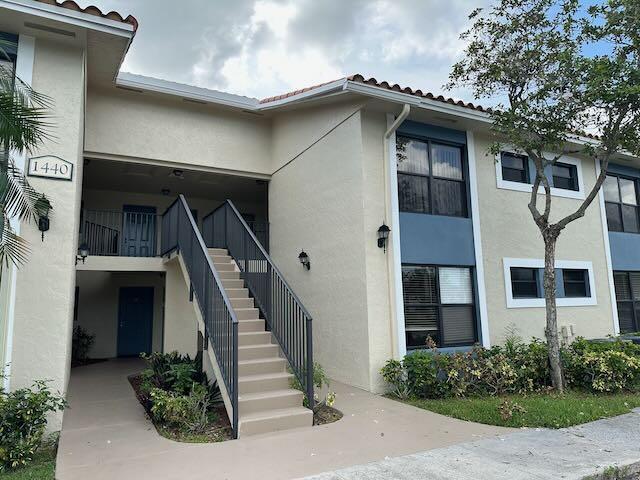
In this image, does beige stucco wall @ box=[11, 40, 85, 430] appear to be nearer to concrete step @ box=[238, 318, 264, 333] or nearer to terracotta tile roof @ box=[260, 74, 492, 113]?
concrete step @ box=[238, 318, 264, 333]

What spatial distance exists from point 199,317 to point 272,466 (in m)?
3.23

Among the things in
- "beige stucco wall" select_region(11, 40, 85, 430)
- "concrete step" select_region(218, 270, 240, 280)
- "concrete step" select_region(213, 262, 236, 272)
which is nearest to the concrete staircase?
"concrete step" select_region(218, 270, 240, 280)

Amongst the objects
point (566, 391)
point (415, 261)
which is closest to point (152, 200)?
point (415, 261)

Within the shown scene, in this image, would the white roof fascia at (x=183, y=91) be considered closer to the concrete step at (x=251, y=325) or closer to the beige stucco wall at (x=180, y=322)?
the beige stucco wall at (x=180, y=322)

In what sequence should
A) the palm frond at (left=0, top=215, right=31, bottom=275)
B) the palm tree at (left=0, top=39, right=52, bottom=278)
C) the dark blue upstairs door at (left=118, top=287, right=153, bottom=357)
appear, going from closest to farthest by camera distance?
1. the palm tree at (left=0, top=39, right=52, bottom=278)
2. the palm frond at (left=0, top=215, right=31, bottom=275)
3. the dark blue upstairs door at (left=118, top=287, right=153, bottom=357)

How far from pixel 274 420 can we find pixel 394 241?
13.0 ft

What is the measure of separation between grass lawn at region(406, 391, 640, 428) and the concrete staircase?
219 cm

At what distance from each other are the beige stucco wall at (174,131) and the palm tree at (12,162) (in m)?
3.25

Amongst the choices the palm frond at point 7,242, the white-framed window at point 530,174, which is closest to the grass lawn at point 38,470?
the palm frond at point 7,242

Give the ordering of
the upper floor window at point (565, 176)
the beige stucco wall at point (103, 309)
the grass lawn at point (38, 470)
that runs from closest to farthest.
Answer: the grass lawn at point (38, 470)
the upper floor window at point (565, 176)
the beige stucco wall at point (103, 309)

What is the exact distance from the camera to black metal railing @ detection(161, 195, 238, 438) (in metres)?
5.45

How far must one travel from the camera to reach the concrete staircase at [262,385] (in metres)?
5.50

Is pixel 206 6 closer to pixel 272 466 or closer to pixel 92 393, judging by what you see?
pixel 92 393

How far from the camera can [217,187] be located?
1267cm
